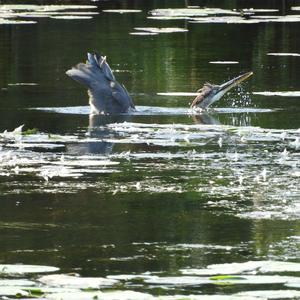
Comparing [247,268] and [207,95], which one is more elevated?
[207,95]

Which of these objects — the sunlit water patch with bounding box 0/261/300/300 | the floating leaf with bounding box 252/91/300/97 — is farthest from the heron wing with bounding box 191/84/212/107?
the sunlit water patch with bounding box 0/261/300/300

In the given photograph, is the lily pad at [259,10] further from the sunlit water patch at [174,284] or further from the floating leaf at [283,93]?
the sunlit water patch at [174,284]

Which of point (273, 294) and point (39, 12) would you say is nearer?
point (273, 294)

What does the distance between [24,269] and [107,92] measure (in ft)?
23.8

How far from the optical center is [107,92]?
47.5 ft

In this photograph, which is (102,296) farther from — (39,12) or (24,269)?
(39,12)

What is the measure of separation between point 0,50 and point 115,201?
42.7ft

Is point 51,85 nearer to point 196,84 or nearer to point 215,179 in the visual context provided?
point 196,84

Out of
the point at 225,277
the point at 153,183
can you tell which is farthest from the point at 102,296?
the point at 153,183

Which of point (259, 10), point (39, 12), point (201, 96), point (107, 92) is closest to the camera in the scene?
point (201, 96)

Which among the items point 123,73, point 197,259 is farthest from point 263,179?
point 123,73

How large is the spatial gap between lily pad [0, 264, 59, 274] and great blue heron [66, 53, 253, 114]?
22.7ft

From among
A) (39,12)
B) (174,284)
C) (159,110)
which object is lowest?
(174,284)

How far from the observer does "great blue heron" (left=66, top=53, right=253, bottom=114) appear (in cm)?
1438
